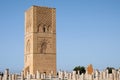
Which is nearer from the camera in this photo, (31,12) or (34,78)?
(34,78)

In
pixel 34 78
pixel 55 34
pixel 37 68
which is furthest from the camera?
pixel 55 34

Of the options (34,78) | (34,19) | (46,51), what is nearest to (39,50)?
(46,51)

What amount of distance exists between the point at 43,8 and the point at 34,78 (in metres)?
13.1

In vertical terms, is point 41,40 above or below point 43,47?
above

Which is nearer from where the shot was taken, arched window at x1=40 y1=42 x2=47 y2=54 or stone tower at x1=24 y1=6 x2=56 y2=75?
stone tower at x1=24 y1=6 x2=56 y2=75

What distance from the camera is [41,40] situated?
33594mm

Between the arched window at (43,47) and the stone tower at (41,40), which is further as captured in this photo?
the arched window at (43,47)

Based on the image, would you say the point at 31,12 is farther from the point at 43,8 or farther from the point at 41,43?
the point at 41,43

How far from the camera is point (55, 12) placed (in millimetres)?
34719

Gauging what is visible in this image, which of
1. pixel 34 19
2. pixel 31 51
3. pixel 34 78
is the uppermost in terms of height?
pixel 34 19

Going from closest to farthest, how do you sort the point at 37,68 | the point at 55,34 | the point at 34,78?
1. the point at 34,78
2. the point at 37,68
3. the point at 55,34

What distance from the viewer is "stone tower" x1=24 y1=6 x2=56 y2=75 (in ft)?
107

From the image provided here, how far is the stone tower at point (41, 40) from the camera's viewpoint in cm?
3253

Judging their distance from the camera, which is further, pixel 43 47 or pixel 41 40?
pixel 43 47
